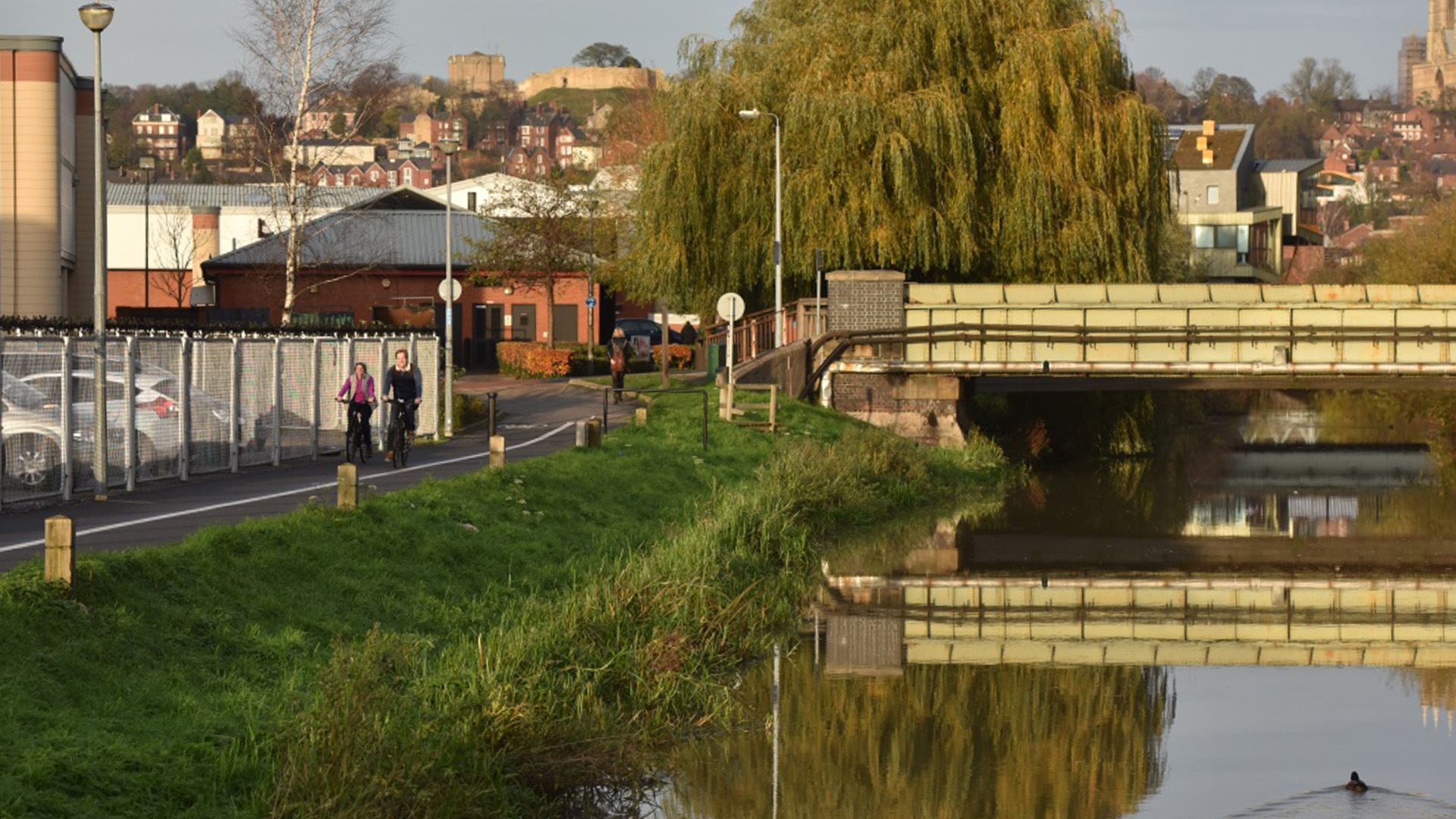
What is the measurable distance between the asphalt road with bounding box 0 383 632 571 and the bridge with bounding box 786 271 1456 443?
4978 millimetres

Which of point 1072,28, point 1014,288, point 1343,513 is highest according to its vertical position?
point 1072,28

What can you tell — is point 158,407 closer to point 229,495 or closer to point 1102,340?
point 229,495

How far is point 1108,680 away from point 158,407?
13.6 m

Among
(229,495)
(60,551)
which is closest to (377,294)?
(229,495)

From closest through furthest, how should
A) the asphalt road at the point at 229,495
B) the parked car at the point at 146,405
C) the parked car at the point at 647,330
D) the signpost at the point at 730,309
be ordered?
1. the asphalt road at the point at 229,495
2. the parked car at the point at 146,405
3. the signpost at the point at 730,309
4. the parked car at the point at 647,330

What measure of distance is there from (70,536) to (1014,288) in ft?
93.4

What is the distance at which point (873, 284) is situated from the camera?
3884cm

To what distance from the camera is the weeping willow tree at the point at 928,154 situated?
131 ft

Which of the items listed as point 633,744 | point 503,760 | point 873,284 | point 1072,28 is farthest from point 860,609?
point 1072,28

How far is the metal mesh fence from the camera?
853 inches

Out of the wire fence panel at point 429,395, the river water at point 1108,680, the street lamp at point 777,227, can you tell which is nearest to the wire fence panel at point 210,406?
the wire fence panel at point 429,395

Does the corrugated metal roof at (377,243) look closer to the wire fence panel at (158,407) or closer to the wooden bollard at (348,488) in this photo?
the wire fence panel at (158,407)

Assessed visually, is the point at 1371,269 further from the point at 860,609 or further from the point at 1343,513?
the point at 860,609

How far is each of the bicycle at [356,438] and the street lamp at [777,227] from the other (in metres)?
11.5
